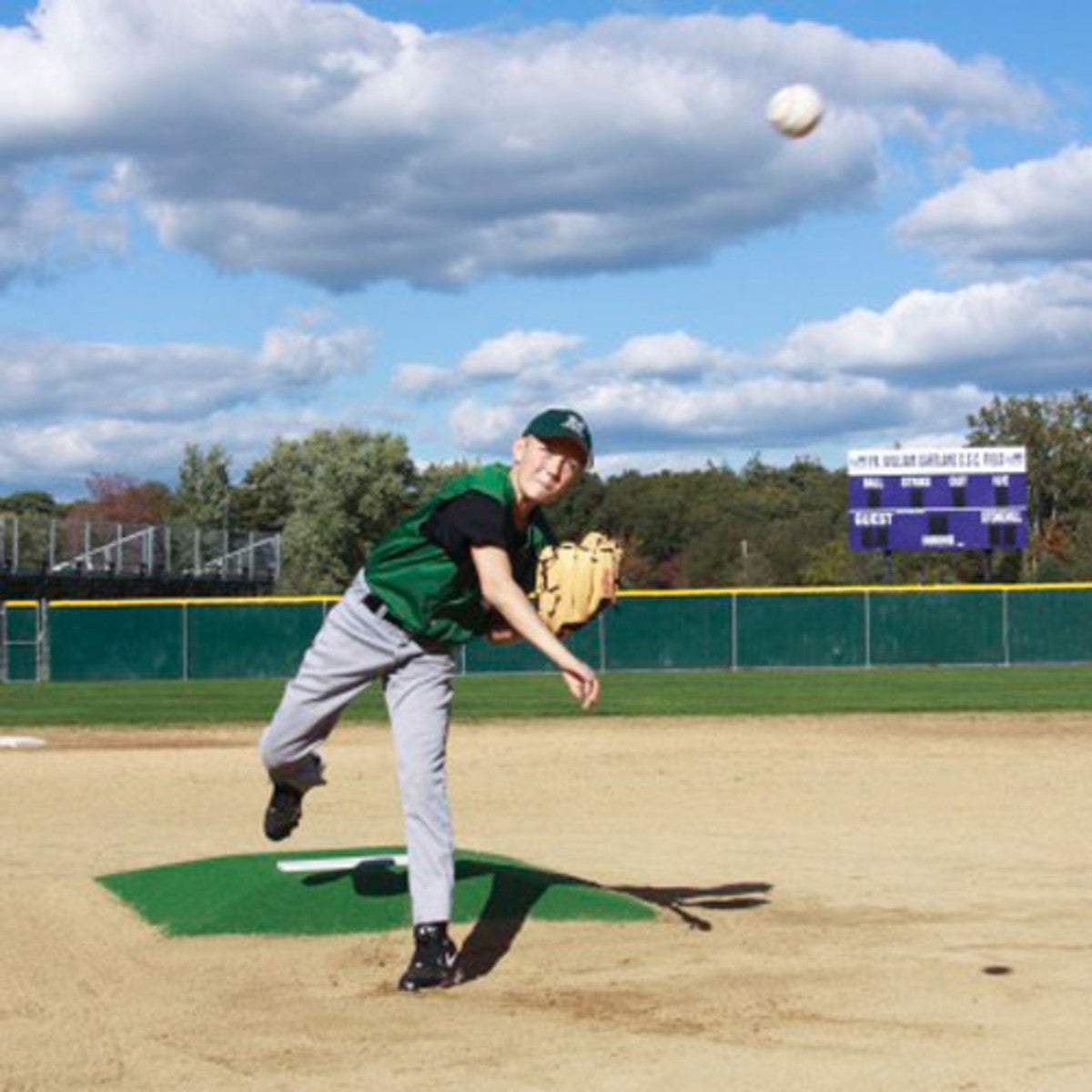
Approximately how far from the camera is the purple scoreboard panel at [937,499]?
32.0m

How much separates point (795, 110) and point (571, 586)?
14.0ft

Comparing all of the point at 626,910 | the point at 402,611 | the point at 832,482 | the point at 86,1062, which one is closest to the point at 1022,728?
the point at 626,910

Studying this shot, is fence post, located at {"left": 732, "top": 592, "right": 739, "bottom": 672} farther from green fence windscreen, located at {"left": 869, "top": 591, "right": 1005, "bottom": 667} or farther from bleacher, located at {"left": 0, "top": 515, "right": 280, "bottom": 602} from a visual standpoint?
bleacher, located at {"left": 0, "top": 515, "right": 280, "bottom": 602}

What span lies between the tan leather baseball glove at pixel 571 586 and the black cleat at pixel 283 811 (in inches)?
44.1

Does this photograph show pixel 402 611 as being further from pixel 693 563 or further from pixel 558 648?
pixel 693 563

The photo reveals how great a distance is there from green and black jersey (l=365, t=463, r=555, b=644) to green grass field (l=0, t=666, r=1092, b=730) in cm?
1359

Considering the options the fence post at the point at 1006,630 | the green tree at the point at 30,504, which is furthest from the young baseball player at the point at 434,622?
the green tree at the point at 30,504

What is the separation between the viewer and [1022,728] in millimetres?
16109

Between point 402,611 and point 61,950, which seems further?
point 61,950

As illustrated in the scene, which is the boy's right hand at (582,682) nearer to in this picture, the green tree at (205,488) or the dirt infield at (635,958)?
the dirt infield at (635,958)

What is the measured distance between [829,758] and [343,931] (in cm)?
798

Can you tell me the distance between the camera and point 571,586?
524cm

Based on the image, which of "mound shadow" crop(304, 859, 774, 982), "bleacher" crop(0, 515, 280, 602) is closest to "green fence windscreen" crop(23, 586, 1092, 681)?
"bleacher" crop(0, 515, 280, 602)

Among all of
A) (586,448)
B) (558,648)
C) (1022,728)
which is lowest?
(1022,728)
